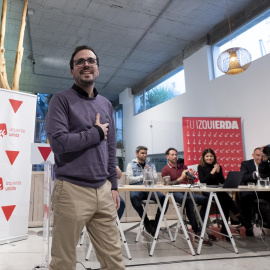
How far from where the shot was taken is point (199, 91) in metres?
6.24

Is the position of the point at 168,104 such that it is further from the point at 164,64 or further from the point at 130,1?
the point at 130,1

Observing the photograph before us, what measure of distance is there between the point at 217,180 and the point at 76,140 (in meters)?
3.08

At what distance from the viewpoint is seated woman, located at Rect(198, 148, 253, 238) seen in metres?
3.48

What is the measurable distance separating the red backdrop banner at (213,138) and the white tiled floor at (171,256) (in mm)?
1808

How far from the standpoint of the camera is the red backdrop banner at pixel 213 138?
16.2 ft

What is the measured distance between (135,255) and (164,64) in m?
6.13

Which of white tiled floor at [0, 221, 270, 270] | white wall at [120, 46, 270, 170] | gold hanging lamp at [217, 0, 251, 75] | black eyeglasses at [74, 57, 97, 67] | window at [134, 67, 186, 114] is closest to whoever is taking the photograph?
black eyeglasses at [74, 57, 97, 67]

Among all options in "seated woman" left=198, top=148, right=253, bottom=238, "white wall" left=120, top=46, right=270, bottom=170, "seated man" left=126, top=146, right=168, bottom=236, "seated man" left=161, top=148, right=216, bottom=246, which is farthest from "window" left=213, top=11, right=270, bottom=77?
"seated man" left=126, top=146, right=168, bottom=236

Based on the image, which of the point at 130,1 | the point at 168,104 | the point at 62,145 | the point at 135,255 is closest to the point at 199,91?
the point at 168,104

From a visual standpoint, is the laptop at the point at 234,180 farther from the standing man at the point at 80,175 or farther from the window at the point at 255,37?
the window at the point at 255,37

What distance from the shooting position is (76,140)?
1.08 metres

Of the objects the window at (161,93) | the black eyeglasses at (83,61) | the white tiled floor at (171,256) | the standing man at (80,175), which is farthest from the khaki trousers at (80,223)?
the window at (161,93)

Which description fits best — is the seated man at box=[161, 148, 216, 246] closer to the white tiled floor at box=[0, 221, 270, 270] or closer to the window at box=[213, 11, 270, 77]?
the white tiled floor at box=[0, 221, 270, 270]

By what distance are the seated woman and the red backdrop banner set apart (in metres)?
1.07
